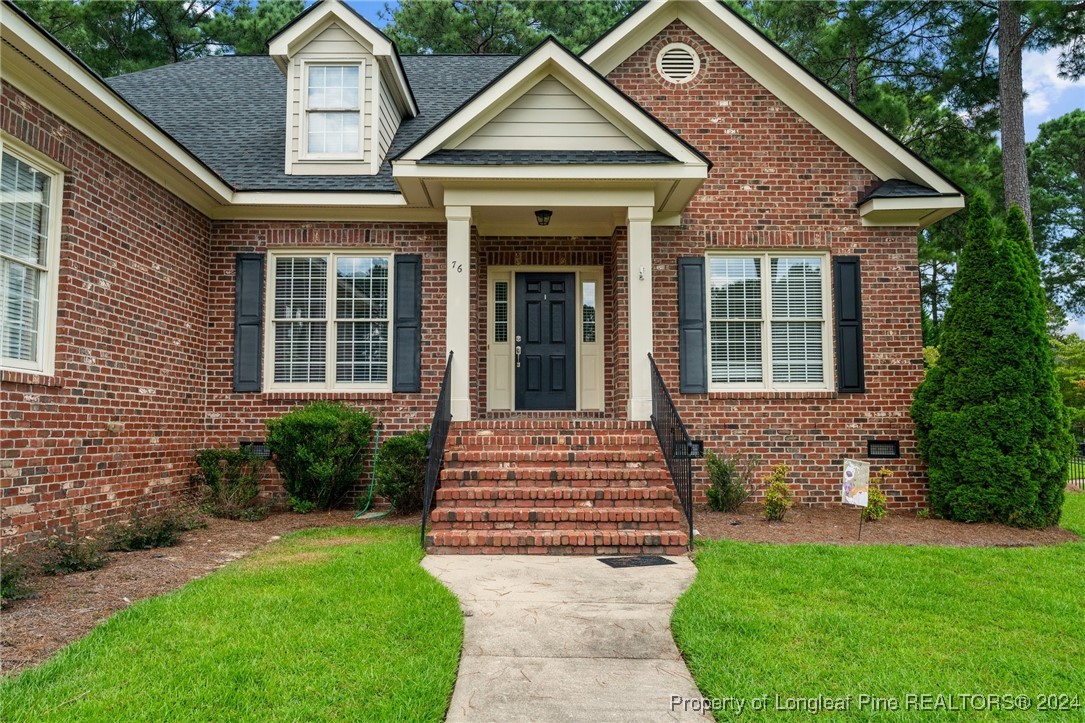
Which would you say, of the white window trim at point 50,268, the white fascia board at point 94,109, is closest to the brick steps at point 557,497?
the white window trim at point 50,268

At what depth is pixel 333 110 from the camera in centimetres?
928

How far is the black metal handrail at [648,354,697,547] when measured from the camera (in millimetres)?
6121

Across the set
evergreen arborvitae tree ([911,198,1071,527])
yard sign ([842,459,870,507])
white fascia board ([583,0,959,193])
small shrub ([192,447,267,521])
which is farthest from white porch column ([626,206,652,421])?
small shrub ([192,447,267,521])

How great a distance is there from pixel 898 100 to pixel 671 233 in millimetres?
10953

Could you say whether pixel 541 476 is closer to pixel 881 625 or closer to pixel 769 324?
pixel 881 625

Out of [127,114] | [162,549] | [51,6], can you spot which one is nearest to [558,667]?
[162,549]

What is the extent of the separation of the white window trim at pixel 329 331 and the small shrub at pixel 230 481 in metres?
0.95

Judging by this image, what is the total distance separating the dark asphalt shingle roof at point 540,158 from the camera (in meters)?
7.46

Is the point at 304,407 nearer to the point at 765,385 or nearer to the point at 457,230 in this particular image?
the point at 457,230

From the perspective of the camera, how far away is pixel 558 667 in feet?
11.3

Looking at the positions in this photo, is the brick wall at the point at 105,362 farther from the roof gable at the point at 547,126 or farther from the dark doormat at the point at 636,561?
the dark doormat at the point at 636,561

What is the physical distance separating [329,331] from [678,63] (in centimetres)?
562

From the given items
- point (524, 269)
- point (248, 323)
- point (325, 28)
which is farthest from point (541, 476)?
point (325, 28)

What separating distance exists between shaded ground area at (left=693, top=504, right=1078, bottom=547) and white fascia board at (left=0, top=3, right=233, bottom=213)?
6.40m
